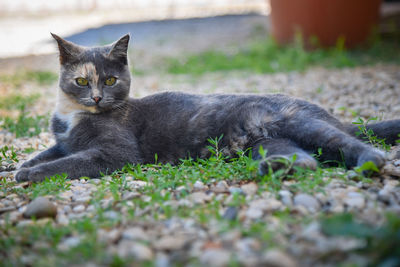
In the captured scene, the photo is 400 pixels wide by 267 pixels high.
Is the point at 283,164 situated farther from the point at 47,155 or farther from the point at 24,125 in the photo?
the point at 24,125

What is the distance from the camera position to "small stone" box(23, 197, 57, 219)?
6.61ft

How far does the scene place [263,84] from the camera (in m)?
5.70

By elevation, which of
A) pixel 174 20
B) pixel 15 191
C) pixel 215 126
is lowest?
pixel 15 191

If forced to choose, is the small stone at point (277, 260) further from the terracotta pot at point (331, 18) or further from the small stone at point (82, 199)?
the terracotta pot at point (331, 18)

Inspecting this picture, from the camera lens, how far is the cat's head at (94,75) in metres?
3.04

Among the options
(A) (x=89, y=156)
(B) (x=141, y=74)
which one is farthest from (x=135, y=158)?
(B) (x=141, y=74)

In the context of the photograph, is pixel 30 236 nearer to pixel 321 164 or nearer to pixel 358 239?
pixel 358 239

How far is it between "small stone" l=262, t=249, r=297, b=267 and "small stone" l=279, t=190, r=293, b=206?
562 mm

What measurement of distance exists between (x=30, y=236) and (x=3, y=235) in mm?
180

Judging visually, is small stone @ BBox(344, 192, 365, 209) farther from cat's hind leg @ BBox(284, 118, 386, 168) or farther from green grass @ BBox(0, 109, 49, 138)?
green grass @ BBox(0, 109, 49, 138)

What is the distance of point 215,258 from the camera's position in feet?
4.73

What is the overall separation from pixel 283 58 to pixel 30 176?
18.7 ft

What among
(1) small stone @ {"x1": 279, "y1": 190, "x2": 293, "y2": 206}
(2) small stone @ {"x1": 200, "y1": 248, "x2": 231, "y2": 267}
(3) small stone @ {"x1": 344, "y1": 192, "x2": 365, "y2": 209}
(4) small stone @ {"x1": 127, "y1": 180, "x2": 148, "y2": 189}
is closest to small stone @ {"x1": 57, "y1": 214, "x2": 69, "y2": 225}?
(4) small stone @ {"x1": 127, "y1": 180, "x2": 148, "y2": 189}

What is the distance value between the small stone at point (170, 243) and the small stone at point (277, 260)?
0.40m
